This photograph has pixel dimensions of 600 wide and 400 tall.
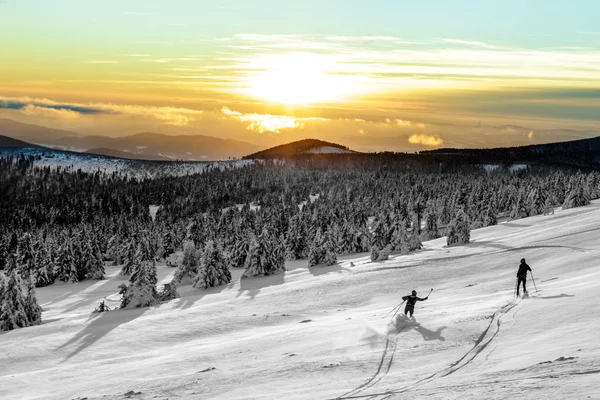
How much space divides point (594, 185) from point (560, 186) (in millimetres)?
15522

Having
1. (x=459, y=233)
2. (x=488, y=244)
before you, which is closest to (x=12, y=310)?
(x=488, y=244)

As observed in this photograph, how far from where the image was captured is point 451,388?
13641 millimetres

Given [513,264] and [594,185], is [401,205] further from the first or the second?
[513,264]

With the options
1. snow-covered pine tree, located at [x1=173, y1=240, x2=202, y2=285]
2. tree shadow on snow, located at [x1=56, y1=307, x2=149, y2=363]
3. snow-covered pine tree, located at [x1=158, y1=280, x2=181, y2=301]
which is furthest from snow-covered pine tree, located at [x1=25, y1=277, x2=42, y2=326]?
snow-covered pine tree, located at [x1=173, y1=240, x2=202, y2=285]

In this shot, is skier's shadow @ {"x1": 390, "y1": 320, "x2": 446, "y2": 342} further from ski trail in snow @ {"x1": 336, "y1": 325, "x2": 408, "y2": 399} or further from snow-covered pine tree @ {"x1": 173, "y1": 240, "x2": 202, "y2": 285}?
snow-covered pine tree @ {"x1": 173, "y1": 240, "x2": 202, "y2": 285}

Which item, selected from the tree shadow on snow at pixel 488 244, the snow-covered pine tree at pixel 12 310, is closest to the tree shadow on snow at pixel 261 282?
the snow-covered pine tree at pixel 12 310

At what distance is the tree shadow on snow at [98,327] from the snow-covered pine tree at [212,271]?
14075 mm

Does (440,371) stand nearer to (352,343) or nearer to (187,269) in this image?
(352,343)

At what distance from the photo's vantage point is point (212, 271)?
2084 inches

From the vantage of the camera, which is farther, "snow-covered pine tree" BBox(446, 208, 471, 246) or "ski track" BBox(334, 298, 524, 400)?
"snow-covered pine tree" BBox(446, 208, 471, 246)

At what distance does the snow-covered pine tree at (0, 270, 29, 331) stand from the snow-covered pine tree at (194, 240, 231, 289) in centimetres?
1798

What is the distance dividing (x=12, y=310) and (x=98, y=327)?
9563 mm

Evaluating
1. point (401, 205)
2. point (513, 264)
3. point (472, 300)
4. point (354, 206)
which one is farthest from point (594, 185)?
point (472, 300)

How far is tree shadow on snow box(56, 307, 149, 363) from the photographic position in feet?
91.2
